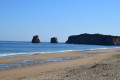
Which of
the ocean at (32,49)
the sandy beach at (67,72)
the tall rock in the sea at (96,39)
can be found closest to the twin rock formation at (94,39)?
the tall rock in the sea at (96,39)

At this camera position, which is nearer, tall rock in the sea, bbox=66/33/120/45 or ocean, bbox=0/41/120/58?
ocean, bbox=0/41/120/58

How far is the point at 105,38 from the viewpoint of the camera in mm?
121188

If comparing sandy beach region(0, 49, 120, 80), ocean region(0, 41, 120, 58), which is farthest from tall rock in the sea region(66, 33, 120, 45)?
sandy beach region(0, 49, 120, 80)

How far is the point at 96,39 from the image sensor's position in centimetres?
12762

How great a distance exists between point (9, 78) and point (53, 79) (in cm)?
329

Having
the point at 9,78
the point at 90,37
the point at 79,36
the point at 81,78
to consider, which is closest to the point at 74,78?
the point at 81,78

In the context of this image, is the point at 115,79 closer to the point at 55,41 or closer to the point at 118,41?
the point at 118,41

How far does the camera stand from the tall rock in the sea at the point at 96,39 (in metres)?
115

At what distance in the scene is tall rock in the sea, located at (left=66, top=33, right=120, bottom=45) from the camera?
376 ft

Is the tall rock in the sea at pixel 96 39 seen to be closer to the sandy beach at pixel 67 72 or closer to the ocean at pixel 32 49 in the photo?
the ocean at pixel 32 49

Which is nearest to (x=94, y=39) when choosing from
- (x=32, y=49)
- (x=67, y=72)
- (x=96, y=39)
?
(x=96, y=39)

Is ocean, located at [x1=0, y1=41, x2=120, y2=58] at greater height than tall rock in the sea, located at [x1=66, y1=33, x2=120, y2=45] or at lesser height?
lesser

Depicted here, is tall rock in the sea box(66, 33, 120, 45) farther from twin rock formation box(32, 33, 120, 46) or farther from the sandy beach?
the sandy beach

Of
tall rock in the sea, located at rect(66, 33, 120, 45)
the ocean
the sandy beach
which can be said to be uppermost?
tall rock in the sea, located at rect(66, 33, 120, 45)
